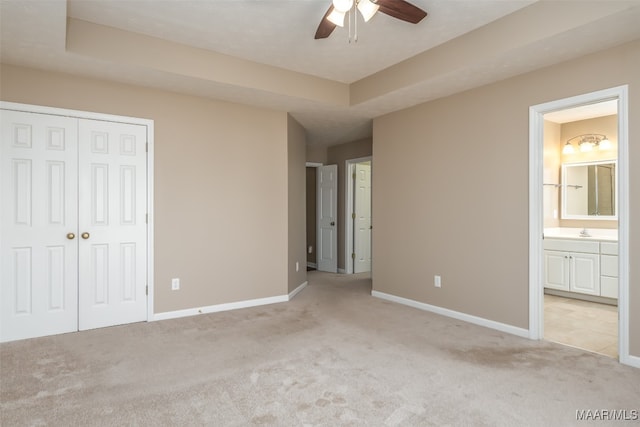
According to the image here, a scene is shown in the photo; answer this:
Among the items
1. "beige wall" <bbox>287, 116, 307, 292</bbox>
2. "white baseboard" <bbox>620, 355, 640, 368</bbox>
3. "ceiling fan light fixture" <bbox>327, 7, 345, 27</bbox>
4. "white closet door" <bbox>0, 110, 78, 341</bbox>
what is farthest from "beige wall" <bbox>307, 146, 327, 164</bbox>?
"white baseboard" <bbox>620, 355, 640, 368</bbox>

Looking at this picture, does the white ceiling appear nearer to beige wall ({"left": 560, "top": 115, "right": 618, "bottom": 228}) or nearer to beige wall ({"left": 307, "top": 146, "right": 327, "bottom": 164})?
beige wall ({"left": 560, "top": 115, "right": 618, "bottom": 228})

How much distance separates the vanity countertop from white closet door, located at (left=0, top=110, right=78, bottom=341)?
18.4 ft

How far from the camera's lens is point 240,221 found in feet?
14.4

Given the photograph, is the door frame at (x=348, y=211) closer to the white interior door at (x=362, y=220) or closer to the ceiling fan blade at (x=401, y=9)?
the white interior door at (x=362, y=220)

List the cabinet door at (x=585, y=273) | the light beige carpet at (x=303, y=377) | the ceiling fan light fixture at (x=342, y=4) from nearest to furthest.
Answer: the light beige carpet at (x=303, y=377) < the ceiling fan light fixture at (x=342, y=4) < the cabinet door at (x=585, y=273)

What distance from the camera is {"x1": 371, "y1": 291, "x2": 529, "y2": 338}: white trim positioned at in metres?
3.45

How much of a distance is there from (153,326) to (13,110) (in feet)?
7.34

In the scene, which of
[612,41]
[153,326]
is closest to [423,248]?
[612,41]

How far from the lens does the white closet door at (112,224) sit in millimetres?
3525

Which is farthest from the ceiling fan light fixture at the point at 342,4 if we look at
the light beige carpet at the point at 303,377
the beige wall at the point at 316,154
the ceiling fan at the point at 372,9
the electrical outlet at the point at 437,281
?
the beige wall at the point at 316,154

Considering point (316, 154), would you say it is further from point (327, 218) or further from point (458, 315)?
point (458, 315)

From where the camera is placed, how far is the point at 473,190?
3.81m

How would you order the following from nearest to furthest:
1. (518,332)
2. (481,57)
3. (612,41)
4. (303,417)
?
(303,417) < (612,41) < (481,57) < (518,332)

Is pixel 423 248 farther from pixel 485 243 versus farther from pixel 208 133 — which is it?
pixel 208 133
